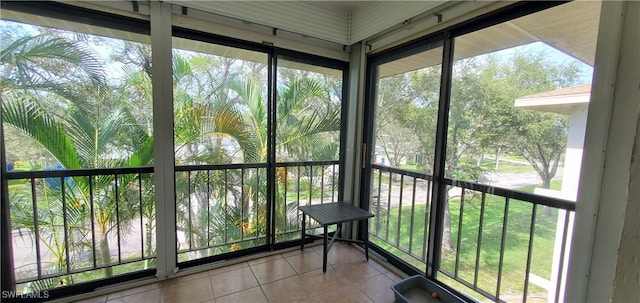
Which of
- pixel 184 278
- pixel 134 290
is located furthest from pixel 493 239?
pixel 134 290

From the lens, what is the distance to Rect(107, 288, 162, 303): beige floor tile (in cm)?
171

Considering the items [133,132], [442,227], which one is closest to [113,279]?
[133,132]

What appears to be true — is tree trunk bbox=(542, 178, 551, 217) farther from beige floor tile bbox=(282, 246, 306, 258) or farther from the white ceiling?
beige floor tile bbox=(282, 246, 306, 258)

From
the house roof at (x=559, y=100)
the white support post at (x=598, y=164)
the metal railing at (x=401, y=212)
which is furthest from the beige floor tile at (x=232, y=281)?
the house roof at (x=559, y=100)

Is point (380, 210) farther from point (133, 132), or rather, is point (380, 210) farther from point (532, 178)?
point (133, 132)

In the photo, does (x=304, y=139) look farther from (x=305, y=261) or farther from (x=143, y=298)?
(x=143, y=298)

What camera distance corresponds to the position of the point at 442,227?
1.92 meters

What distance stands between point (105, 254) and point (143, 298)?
550 mm

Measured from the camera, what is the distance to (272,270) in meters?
2.13

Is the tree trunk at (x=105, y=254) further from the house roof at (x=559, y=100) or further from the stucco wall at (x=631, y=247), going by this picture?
the house roof at (x=559, y=100)

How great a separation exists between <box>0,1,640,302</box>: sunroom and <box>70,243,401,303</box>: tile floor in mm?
18

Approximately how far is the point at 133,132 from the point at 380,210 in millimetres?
2333

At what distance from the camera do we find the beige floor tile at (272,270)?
79.2 inches

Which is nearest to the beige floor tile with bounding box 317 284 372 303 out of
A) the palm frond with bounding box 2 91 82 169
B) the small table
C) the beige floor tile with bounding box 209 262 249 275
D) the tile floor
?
the tile floor
